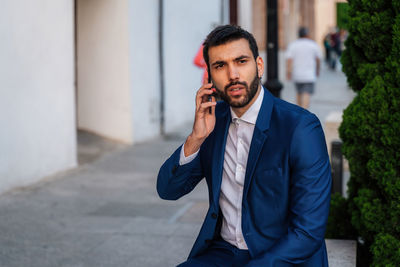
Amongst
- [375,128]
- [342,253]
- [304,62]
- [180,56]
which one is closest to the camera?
[375,128]

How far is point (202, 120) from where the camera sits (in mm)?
2883

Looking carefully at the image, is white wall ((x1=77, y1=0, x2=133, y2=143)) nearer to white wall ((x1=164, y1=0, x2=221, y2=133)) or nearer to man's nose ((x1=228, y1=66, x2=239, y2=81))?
white wall ((x1=164, y1=0, x2=221, y2=133))

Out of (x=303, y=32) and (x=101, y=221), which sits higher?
(x=303, y=32)

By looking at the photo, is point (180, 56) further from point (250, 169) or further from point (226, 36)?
point (250, 169)

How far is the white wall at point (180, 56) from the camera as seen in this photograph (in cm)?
1262

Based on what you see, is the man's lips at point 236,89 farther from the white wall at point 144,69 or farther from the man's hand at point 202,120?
the white wall at point 144,69

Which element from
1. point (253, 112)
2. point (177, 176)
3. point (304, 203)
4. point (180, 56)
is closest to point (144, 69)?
point (180, 56)

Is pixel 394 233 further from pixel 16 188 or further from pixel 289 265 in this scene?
pixel 16 188

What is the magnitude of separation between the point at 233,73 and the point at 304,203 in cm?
61

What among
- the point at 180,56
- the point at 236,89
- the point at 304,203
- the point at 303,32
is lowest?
the point at 304,203

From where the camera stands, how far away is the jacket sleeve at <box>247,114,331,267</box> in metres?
2.62

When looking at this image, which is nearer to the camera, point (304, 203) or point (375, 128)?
point (304, 203)

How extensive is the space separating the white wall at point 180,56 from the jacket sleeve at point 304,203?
9792 mm

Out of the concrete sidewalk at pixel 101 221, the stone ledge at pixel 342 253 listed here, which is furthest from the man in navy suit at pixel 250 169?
the concrete sidewalk at pixel 101 221
